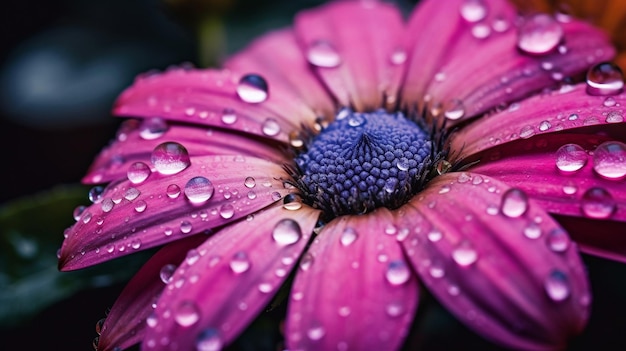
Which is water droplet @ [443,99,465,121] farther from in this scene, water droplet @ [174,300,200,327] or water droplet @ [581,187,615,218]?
water droplet @ [174,300,200,327]

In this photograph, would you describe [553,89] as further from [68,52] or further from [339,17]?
[68,52]

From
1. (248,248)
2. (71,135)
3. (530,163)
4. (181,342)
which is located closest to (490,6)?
(530,163)

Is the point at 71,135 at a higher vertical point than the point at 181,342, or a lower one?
lower

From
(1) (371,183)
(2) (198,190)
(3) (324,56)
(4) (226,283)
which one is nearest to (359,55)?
(3) (324,56)

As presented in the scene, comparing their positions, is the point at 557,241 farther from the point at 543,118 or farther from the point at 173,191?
the point at 173,191

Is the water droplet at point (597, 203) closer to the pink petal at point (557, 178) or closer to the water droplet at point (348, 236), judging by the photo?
the pink petal at point (557, 178)

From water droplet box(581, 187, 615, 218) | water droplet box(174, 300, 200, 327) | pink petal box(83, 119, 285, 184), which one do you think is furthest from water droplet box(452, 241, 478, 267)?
pink petal box(83, 119, 285, 184)
